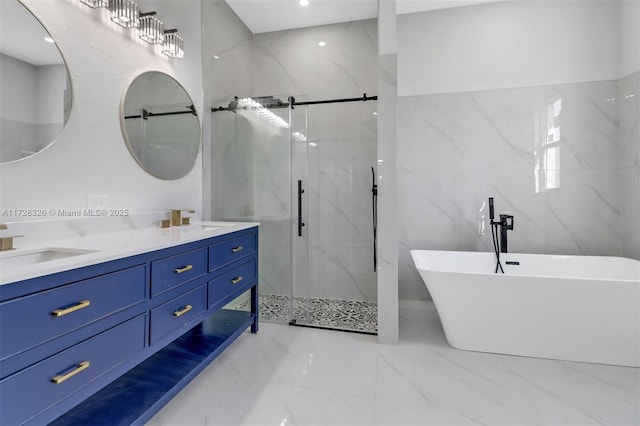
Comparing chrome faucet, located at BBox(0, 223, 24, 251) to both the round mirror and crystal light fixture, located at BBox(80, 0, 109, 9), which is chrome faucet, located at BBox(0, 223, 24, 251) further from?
crystal light fixture, located at BBox(80, 0, 109, 9)

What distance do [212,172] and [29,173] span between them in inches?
58.7

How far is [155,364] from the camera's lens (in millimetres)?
1730

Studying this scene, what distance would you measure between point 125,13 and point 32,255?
152 centimetres

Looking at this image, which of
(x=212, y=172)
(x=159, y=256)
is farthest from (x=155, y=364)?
(x=212, y=172)

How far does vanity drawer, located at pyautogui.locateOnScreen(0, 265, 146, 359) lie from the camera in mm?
854

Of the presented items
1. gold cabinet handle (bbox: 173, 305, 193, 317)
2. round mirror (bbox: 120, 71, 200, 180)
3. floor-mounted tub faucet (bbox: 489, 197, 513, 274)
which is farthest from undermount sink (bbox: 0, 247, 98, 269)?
floor-mounted tub faucet (bbox: 489, 197, 513, 274)

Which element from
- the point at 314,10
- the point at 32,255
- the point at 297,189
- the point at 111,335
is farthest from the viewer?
the point at 314,10

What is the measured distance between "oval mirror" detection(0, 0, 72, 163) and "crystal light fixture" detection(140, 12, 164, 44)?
0.69 m

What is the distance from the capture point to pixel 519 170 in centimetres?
297

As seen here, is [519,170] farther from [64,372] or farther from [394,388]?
[64,372]

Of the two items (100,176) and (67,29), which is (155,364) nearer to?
(100,176)

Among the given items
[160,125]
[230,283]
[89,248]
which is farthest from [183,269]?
[160,125]

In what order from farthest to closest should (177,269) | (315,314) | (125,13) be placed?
(315,314)
(125,13)
(177,269)

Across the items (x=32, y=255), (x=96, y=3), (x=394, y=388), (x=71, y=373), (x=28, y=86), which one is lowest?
(x=394, y=388)
